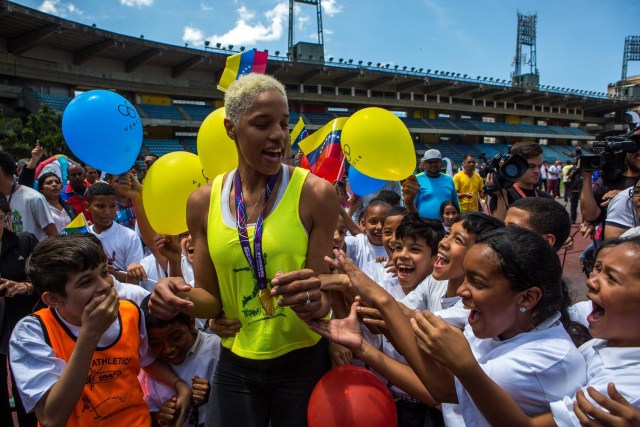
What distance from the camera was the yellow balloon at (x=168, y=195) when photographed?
116 inches

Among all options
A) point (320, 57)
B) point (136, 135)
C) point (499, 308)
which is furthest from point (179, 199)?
point (320, 57)

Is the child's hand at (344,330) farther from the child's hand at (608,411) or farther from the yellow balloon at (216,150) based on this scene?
the yellow balloon at (216,150)

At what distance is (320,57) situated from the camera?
36.4 metres

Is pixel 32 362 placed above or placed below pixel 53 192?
below

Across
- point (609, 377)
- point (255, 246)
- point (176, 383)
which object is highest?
point (255, 246)

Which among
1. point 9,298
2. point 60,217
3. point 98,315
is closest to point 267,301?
point 98,315

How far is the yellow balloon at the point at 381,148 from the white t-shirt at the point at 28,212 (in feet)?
9.45

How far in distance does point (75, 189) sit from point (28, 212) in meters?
2.87

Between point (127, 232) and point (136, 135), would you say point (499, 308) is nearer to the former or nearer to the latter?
point (136, 135)

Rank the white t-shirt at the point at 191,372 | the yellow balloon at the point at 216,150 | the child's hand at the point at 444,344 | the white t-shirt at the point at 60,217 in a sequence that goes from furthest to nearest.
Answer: the white t-shirt at the point at 60,217 < the yellow balloon at the point at 216,150 < the white t-shirt at the point at 191,372 < the child's hand at the point at 444,344

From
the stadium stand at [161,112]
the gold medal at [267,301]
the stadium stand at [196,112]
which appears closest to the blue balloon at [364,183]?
the gold medal at [267,301]

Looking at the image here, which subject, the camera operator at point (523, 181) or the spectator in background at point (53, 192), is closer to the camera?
the camera operator at point (523, 181)

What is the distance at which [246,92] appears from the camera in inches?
66.9

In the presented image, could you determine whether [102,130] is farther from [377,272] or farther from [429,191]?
[429,191]
